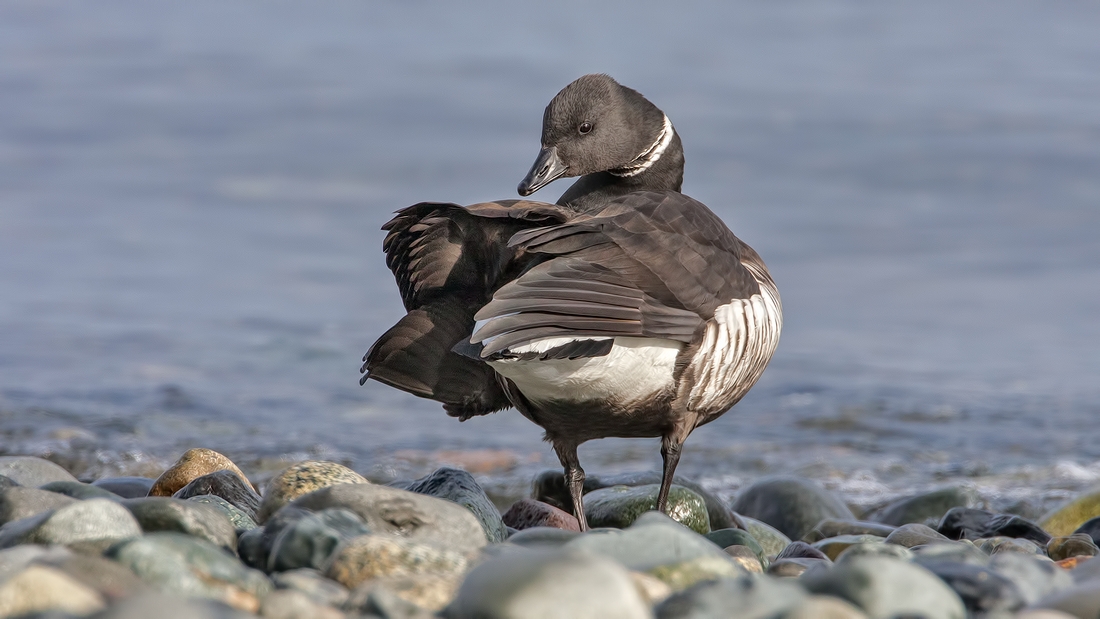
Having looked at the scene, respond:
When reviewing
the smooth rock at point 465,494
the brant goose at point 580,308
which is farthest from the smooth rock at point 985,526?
the smooth rock at point 465,494

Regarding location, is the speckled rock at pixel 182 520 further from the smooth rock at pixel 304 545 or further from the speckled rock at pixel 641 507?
the speckled rock at pixel 641 507

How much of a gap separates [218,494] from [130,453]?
3.51 m

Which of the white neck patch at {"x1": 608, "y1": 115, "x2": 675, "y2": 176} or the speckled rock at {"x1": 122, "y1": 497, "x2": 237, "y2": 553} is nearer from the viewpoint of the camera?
the speckled rock at {"x1": 122, "y1": 497, "x2": 237, "y2": 553}

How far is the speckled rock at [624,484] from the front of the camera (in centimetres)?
593

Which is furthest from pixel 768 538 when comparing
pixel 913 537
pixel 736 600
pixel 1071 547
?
pixel 736 600

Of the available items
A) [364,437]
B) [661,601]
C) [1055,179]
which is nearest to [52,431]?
[364,437]

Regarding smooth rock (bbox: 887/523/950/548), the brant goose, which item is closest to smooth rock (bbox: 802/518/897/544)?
smooth rock (bbox: 887/523/950/548)

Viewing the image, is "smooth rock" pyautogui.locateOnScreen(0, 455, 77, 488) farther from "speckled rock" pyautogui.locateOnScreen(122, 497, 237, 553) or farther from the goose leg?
the goose leg

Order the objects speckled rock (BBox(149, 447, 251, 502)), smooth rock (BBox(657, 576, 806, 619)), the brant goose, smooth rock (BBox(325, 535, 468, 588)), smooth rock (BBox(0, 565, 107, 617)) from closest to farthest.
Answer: smooth rock (BBox(0, 565, 107, 617)) < smooth rock (BBox(657, 576, 806, 619)) < smooth rock (BBox(325, 535, 468, 588)) < the brant goose < speckled rock (BBox(149, 447, 251, 502))

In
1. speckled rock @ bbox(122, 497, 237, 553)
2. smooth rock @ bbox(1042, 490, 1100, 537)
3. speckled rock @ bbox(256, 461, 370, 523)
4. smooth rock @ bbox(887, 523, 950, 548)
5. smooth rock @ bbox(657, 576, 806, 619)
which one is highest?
smooth rock @ bbox(657, 576, 806, 619)

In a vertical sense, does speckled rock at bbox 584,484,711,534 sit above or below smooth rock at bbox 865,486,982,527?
above

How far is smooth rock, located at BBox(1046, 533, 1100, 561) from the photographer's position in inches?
201

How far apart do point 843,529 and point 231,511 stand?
314cm

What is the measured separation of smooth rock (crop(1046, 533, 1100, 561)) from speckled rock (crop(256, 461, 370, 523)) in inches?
119
